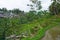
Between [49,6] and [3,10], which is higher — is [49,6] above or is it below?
above

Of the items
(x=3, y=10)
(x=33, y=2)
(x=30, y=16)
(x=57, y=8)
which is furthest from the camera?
(x=3, y=10)

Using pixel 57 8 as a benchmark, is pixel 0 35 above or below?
below

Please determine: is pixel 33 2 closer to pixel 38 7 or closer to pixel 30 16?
pixel 38 7

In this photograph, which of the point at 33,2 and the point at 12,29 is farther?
the point at 33,2

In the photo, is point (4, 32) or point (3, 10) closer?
point (4, 32)

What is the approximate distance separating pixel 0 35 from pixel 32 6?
14715mm

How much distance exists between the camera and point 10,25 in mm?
39688

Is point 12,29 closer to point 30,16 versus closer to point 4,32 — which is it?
point 4,32

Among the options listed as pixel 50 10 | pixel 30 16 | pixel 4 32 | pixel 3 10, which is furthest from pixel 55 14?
pixel 3 10

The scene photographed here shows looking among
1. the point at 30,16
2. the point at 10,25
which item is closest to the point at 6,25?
the point at 10,25

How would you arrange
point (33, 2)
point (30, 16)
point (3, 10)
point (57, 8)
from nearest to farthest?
point (57, 8) < point (33, 2) < point (30, 16) < point (3, 10)

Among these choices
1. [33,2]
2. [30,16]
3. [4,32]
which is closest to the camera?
[4,32]

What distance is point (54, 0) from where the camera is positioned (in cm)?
3966

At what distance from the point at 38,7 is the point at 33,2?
2199 millimetres
